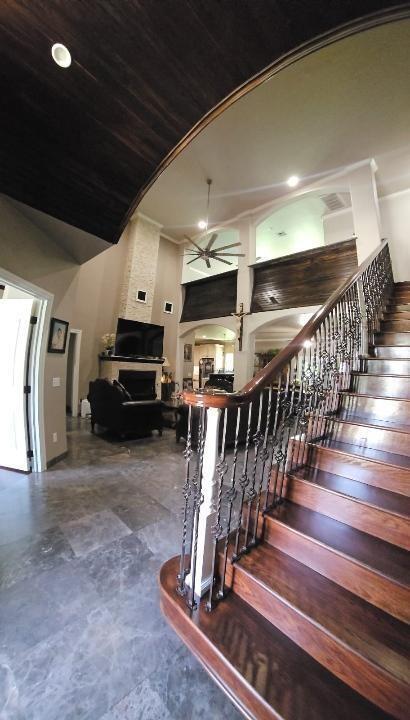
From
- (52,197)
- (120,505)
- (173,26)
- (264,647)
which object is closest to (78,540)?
(120,505)

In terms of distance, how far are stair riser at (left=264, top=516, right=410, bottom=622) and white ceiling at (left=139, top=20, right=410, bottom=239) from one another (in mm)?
5840

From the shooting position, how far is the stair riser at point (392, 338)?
290cm

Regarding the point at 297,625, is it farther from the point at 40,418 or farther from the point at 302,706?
the point at 40,418

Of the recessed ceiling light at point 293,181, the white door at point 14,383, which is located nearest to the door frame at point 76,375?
the white door at point 14,383

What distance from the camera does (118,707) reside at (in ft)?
3.35

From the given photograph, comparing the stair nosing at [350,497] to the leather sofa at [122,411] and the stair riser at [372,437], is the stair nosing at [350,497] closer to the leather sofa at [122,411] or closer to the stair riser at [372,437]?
the stair riser at [372,437]

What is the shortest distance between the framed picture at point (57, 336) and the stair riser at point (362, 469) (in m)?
3.49

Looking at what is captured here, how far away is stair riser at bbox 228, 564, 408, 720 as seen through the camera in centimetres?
89

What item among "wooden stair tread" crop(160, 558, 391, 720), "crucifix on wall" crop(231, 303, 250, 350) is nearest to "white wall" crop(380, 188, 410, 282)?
"crucifix on wall" crop(231, 303, 250, 350)

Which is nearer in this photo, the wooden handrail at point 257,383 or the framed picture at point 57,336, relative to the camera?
the wooden handrail at point 257,383

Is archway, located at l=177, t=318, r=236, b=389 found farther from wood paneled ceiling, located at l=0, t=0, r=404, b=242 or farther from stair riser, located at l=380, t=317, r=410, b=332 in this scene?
wood paneled ceiling, located at l=0, t=0, r=404, b=242

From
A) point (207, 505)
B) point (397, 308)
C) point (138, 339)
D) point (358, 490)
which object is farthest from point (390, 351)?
point (138, 339)

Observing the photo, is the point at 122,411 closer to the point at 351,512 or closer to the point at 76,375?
the point at 76,375

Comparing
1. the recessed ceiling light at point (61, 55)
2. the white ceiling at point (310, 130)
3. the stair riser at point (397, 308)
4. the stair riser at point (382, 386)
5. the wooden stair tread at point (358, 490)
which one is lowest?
the wooden stair tread at point (358, 490)
